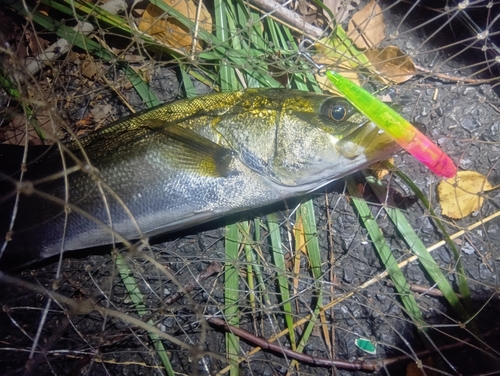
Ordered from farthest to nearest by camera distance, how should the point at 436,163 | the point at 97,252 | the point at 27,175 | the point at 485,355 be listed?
1. the point at 97,252
2. the point at 485,355
3. the point at 27,175
4. the point at 436,163

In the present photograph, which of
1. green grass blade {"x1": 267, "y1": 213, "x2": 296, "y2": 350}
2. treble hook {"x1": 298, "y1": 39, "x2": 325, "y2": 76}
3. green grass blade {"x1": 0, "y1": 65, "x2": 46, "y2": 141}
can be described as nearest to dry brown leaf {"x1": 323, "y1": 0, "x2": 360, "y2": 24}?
treble hook {"x1": 298, "y1": 39, "x2": 325, "y2": 76}

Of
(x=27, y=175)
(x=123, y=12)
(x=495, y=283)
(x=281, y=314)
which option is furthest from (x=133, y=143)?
(x=495, y=283)

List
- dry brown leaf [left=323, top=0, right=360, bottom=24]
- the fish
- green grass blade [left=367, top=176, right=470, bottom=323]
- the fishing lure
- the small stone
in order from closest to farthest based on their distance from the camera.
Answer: the fishing lure
the fish
green grass blade [left=367, top=176, right=470, bottom=323]
the small stone
dry brown leaf [left=323, top=0, right=360, bottom=24]

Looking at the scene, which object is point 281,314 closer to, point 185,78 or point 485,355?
point 485,355

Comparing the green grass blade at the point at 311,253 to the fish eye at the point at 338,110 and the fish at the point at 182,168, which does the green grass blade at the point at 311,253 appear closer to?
the fish at the point at 182,168

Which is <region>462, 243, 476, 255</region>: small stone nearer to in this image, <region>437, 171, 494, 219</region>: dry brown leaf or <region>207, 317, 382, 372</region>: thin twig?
<region>437, 171, 494, 219</region>: dry brown leaf

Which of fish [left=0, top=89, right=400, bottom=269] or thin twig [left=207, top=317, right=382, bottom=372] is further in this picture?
thin twig [left=207, top=317, right=382, bottom=372]

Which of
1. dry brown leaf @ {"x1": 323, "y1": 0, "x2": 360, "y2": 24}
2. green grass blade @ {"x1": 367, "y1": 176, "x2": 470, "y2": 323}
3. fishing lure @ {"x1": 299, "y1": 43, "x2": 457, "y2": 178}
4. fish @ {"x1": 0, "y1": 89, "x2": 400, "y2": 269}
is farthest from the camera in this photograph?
dry brown leaf @ {"x1": 323, "y1": 0, "x2": 360, "y2": 24}
